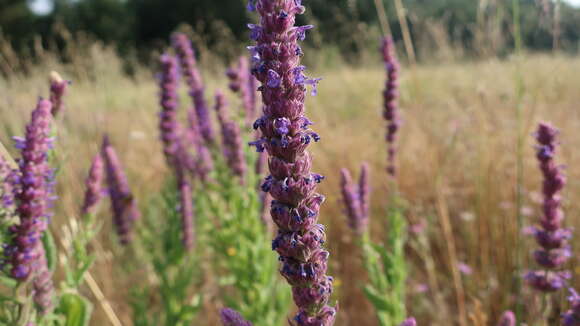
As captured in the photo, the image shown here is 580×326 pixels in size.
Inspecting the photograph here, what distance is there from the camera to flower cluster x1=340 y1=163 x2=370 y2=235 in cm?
249

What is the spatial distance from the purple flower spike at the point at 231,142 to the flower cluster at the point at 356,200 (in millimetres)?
748

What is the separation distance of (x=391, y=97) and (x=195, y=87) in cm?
135

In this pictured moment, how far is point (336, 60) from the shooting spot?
1042cm

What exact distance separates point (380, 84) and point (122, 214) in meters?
7.25

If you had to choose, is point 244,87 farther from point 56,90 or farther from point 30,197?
point 30,197

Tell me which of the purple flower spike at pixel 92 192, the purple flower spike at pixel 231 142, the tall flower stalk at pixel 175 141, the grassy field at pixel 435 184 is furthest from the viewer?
the grassy field at pixel 435 184

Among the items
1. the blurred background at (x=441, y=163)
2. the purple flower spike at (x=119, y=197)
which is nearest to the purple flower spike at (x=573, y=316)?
the blurred background at (x=441, y=163)

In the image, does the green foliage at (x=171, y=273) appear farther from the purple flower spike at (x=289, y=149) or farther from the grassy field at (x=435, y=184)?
the purple flower spike at (x=289, y=149)

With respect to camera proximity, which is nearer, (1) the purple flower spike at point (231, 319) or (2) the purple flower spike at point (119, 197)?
(1) the purple flower spike at point (231, 319)

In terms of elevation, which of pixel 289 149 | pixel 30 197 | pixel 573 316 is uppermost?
pixel 289 149

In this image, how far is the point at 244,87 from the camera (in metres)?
3.04

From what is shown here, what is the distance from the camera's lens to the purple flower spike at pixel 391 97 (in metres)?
2.73

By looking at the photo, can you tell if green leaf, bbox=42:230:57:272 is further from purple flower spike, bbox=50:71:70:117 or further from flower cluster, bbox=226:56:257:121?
flower cluster, bbox=226:56:257:121

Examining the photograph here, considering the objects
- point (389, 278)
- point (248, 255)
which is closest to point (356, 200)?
point (389, 278)
